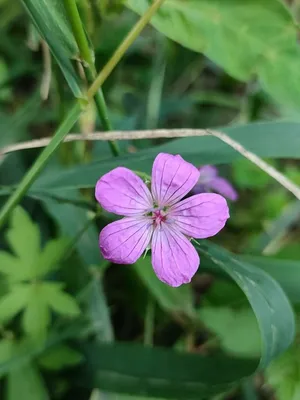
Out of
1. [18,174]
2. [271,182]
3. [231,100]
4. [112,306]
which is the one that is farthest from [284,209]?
[18,174]

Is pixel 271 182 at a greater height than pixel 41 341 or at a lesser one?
greater

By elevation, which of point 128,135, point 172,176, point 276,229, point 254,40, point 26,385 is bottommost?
point 26,385

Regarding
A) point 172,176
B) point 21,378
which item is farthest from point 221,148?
point 21,378

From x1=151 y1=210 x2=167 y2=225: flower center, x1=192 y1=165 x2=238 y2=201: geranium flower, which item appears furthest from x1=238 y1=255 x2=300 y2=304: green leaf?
x1=151 y1=210 x2=167 y2=225: flower center

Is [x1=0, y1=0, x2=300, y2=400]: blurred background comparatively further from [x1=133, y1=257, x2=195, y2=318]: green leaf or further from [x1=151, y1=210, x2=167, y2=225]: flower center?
[x1=151, y1=210, x2=167, y2=225]: flower center

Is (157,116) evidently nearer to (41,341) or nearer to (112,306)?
(112,306)

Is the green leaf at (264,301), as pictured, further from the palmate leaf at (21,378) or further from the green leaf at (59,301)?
the palmate leaf at (21,378)

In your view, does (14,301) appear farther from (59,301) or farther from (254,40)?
(254,40)
